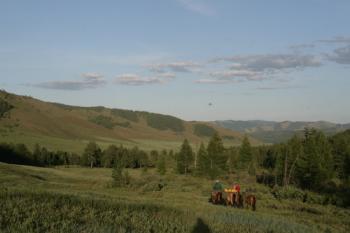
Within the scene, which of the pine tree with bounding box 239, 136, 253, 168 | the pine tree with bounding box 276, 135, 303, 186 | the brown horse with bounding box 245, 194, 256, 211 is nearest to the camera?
the brown horse with bounding box 245, 194, 256, 211

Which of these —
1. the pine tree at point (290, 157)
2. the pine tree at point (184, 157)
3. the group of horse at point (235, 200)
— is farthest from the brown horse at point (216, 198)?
the pine tree at point (184, 157)

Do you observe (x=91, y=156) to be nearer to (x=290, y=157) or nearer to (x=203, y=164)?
(x=203, y=164)

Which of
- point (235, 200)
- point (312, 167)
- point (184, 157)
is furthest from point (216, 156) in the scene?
point (235, 200)

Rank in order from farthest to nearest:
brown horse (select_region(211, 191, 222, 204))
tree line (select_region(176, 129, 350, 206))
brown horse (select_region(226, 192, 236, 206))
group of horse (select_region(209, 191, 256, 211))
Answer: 1. tree line (select_region(176, 129, 350, 206))
2. brown horse (select_region(211, 191, 222, 204))
3. brown horse (select_region(226, 192, 236, 206))
4. group of horse (select_region(209, 191, 256, 211))

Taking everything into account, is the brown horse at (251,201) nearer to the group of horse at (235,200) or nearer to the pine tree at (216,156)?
the group of horse at (235,200)

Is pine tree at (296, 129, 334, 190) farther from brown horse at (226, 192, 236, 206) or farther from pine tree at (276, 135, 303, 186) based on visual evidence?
brown horse at (226, 192, 236, 206)

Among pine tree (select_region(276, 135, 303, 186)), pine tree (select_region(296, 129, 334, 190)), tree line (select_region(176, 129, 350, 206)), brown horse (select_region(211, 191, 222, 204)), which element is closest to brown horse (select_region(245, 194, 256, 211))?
brown horse (select_region(211, 191, 222, 204))

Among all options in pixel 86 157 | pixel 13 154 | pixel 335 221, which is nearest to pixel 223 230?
pixel 335 221

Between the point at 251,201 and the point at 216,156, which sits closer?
the point at 251,201

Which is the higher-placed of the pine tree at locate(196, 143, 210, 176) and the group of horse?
the group of horse

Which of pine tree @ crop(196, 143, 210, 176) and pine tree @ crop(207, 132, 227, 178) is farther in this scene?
pine tree @ crop(196, 143, 210, 176)

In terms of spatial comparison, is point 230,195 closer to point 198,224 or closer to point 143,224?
point 198,224

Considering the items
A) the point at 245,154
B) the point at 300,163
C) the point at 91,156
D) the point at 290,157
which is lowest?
the point at 91,156

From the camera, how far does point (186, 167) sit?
368ft
